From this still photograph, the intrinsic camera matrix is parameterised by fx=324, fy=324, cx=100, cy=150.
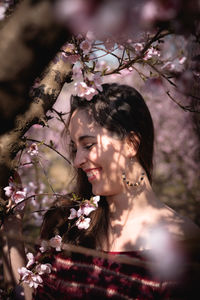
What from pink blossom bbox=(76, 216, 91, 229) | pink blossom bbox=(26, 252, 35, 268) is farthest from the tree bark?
pink blossom bbox=(26, 252, 35, 268)

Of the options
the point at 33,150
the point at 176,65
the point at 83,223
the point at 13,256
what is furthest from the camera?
the point at 13,256

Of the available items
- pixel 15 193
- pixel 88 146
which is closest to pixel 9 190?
pixel 15 193

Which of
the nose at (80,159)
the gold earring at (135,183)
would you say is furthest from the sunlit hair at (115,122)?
the nose at (80,159)

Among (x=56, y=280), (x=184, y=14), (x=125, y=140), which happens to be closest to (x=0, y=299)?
(x=56, y=280)

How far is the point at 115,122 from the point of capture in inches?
87.4

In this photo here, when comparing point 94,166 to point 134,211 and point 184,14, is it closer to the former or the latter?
point 134,211

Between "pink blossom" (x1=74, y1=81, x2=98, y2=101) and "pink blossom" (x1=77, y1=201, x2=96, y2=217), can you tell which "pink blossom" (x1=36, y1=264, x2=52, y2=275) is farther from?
"pink blossom" (x1=74, y1=81, x2=98, y2=101)

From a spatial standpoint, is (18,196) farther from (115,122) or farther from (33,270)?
(115,122)

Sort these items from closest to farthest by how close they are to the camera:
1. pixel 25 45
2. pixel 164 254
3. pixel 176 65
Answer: pixel 25 45 < pixel 176 65 < pixel 164 254

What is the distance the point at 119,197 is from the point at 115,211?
13 centimetres

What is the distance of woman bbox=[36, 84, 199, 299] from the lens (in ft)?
6.61

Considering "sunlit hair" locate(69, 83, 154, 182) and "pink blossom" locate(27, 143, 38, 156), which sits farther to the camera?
"sunlit hair" locate(69, 83, 154, 182)

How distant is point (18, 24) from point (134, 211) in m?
1.66

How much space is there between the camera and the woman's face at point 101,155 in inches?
84.7
